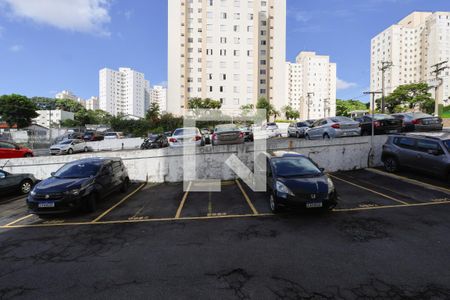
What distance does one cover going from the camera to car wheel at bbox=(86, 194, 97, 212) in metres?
7.77

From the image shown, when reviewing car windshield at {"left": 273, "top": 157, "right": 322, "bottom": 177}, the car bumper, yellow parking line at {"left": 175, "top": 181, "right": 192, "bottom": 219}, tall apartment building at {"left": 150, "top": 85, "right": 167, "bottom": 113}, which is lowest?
yellow parking line at {"left": 175, "top": 181, "right": 192, "bottom": 219}

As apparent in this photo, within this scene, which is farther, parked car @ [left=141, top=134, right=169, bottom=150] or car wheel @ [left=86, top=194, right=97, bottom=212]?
parked car @ [left=141, top=134, right=169, bottom=150]

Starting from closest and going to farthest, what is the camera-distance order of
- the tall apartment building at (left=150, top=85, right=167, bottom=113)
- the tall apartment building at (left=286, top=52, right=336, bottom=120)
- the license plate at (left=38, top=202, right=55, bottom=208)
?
the license plate at (left=38, top=202, right=55, bottom=208) < the tall apartment building at (left=286, top=52, right=336, bottom=120) < the tall apartment building at (left=150, top=85, right=167, bottom=113)

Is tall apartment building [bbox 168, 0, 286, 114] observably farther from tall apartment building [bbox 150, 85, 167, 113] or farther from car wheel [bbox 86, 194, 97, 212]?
tall apartment building [bbox 150, 85, 167, 113]

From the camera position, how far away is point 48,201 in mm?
7129

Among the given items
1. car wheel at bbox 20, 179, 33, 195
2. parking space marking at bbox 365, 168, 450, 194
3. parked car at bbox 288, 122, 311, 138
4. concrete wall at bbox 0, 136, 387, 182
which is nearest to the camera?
parking space marking at bbox 365, 168, 450, 194

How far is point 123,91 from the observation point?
156375 millimetres

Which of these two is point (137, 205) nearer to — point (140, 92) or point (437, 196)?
point (437, 196)

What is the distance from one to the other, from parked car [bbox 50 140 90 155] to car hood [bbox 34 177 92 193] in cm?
1630

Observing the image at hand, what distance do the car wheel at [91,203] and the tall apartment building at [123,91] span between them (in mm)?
144789

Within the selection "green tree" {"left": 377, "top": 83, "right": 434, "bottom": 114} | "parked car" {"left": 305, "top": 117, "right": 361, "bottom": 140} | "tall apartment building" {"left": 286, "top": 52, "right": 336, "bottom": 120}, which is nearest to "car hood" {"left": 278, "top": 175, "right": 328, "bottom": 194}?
"parked car" {"left": 305, "top": 117, "right": 361, "bottom": 140}

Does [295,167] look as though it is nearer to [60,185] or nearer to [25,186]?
[60,185]

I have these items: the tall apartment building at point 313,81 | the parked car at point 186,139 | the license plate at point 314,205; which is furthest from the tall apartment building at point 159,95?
the license plate at point 314,205

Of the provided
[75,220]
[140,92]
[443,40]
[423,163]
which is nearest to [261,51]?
[423,163]
